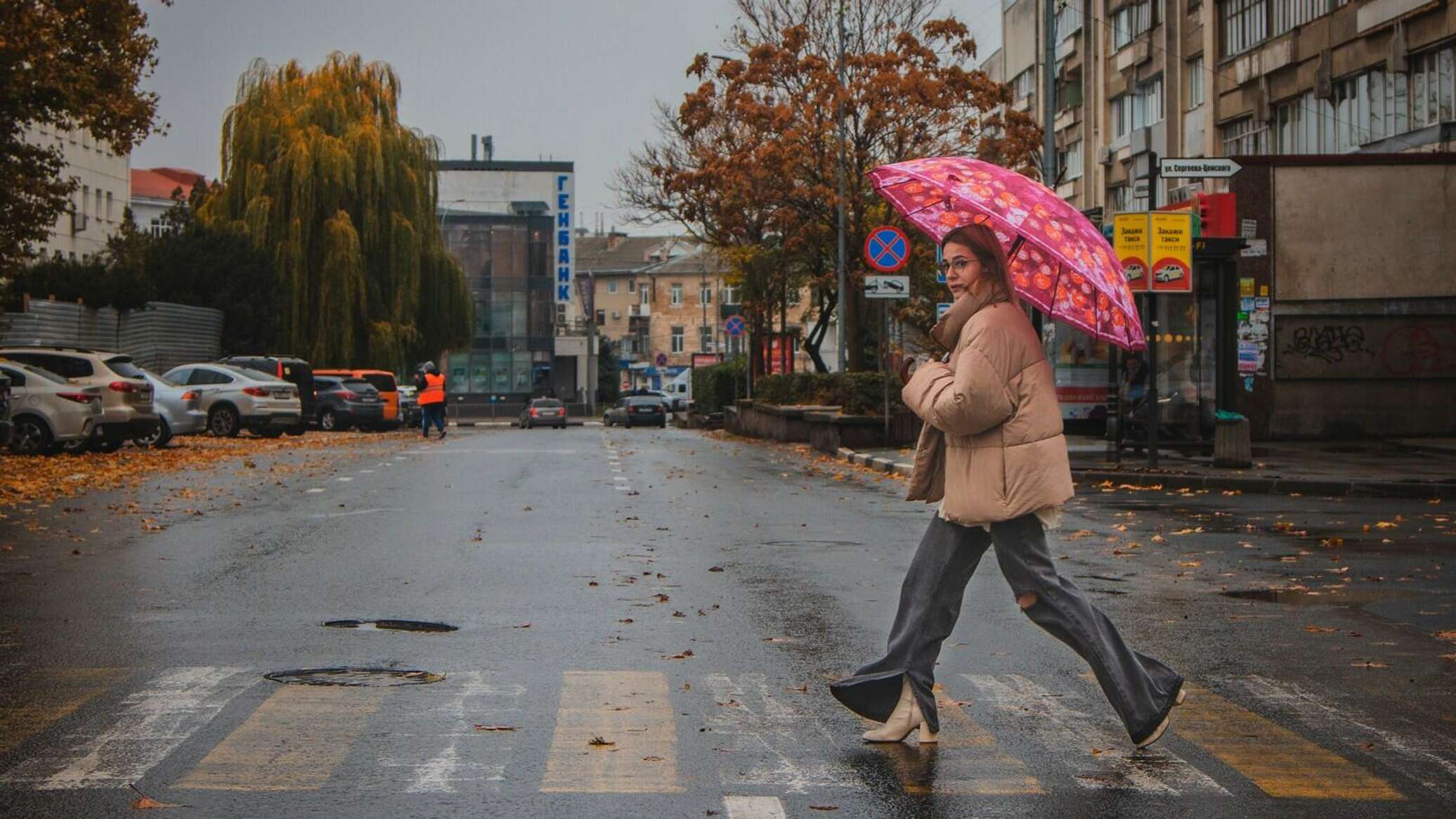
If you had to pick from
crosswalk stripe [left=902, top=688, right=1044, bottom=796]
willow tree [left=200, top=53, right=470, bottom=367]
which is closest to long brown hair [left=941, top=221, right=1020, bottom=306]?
crosswalk stripe [left=902, top=688, right=1044, bottom=796]

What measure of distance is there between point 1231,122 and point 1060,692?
38629 mm

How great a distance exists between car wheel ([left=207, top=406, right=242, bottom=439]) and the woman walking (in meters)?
32.7

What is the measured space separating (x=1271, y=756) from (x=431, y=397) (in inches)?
1410

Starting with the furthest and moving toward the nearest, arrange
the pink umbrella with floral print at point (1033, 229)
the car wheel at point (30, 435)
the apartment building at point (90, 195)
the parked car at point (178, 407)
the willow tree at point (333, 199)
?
the apartment building at point (90, 195) → the willow tree at point (333, 199) → the parked car at point (178, 407) → the car wheel at point (30, 435) → the pink umbrella with floral print at point (1033, 229)

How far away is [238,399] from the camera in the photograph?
3725 centimetres

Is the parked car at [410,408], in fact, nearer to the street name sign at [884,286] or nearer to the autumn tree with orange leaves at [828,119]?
the autumn tree with orange leaves at [828,119]

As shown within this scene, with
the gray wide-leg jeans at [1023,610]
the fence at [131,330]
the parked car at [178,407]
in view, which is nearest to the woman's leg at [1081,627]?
the gray wide-leg jeans at [1023,610]

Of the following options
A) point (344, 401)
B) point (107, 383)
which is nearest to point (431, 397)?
point (344, 401)

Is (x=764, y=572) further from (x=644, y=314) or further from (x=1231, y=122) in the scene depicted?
(x=644, y=314)

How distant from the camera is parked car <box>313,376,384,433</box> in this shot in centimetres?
4675

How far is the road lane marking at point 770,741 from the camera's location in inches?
229

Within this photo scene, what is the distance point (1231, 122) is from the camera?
144ft

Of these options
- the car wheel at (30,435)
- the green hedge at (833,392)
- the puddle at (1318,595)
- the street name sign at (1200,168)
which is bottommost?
the puddle at (1318,595)

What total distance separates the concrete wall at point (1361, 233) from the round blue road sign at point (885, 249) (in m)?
6.87
